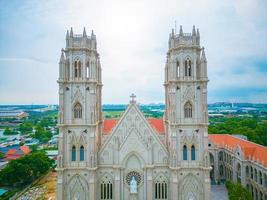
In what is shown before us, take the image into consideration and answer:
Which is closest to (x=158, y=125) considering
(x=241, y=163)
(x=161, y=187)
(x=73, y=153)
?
(x=161, y=187)

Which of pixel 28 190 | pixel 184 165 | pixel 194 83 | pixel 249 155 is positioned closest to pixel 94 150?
pixel 184 165

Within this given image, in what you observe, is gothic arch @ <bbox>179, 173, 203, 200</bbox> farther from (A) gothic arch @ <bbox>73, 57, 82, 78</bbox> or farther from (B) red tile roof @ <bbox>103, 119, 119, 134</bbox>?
(A) gothic arch @ <bbox>73, 57, 82, 78</bbox>

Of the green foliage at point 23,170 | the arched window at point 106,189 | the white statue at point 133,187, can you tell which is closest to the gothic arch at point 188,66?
the white statue at point 133,187

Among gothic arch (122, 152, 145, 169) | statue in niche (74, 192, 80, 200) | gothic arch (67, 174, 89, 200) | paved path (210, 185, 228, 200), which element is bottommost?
paved path (210, 185, 228, 200)

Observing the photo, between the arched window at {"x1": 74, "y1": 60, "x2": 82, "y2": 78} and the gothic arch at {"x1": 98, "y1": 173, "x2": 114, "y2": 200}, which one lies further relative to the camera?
the arched window at {"x1": 74, "y1": 60, "x2": 82, "y2": 78}

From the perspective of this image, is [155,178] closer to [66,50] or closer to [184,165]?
[184,165]

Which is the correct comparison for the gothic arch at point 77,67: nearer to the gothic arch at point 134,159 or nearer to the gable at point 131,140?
the gable at point 131,140

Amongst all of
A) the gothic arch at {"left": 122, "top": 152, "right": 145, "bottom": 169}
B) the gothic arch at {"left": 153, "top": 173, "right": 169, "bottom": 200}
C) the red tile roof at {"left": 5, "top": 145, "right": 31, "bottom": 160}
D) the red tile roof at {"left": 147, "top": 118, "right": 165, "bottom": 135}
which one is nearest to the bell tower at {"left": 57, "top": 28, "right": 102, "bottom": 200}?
the gothic arch at {"left": 122, "top": 152, "right": 145, "bottom": 169}
